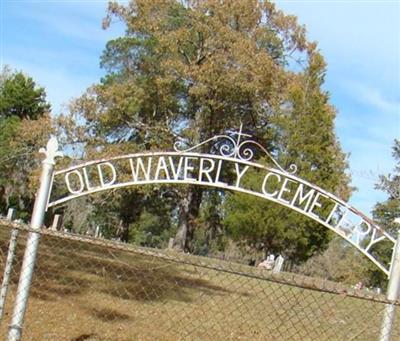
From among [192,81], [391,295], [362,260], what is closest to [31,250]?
[391,295]

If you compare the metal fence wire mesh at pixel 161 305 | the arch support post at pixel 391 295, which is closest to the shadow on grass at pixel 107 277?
the metal fence wire mesh at pixel 161 305

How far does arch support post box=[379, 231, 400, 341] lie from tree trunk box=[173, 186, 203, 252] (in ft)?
81.7

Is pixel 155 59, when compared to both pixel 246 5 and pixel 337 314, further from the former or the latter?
pixel 337 314

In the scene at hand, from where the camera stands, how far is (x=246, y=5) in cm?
2884

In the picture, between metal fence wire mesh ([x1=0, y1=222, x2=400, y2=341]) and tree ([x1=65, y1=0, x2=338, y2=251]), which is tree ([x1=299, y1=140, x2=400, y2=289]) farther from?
metal fence wire mesh ([x1=0, y1=222, x2=400, y2=341])

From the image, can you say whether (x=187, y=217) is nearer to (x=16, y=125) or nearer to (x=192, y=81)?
(x=192, y=81)

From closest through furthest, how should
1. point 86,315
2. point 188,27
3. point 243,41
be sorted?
point 86,315
point 243,41
point 188,27

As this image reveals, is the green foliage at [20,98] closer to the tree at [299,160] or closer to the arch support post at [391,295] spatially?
the tree at [299,160]

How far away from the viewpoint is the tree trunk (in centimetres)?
3153

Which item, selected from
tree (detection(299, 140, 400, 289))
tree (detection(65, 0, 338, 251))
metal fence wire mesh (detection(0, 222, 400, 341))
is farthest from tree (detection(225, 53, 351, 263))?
metal fence wire mesh (detection(0, 222, 400, 341))

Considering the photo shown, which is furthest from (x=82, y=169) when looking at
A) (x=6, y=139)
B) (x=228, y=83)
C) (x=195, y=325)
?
(x=6, y=139)

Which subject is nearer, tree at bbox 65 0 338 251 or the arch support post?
the arch support post

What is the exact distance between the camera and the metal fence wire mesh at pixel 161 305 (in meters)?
7.67

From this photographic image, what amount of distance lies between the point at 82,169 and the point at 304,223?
24893mm
